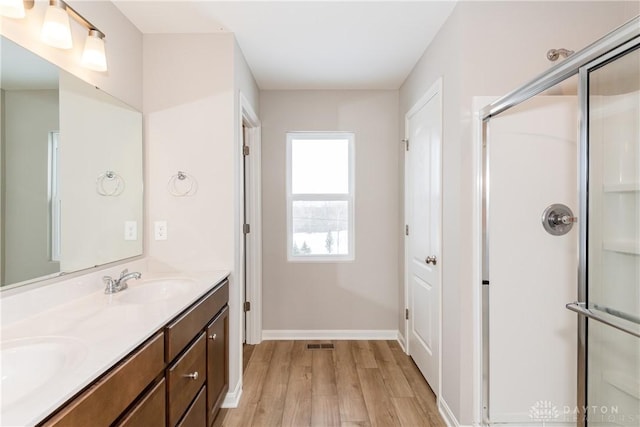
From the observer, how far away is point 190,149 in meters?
Result: 2.33

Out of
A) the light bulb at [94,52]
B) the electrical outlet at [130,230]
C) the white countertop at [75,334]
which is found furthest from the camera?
the electrical outlet at [130,230]

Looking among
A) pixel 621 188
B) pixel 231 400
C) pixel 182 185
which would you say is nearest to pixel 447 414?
pixel 231 400

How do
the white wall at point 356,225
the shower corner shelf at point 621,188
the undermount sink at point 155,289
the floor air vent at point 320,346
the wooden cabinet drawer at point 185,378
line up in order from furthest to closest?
the white wall at point 356,225
the floor air vent at point 320,346
the undermount sink at point 155,289
the wooden cabinet drawer at point 185,378
the shower corner shelf at point 621,188

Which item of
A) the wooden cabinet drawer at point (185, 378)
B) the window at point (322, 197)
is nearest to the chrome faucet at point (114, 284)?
the wooden cabinet drawer at point (185, 378)

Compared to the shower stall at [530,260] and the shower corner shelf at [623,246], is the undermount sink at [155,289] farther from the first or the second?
the shower corner shelf at [623,246]

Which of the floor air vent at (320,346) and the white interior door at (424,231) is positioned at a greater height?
the white interior door at (424,231)

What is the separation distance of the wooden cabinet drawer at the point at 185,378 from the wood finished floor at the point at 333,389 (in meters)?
0.64

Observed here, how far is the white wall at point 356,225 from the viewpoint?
350cm

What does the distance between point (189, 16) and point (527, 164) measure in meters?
2.13

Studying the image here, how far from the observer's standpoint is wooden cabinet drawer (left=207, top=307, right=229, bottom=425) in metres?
1.91

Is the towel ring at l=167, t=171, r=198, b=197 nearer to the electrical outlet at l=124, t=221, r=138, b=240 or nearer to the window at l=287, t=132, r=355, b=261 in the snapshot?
the electrical outlet at l=124, t=221, r=138, b=240

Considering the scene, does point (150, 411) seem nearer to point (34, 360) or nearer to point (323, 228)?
point (34, 360)

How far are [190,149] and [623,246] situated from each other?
2268 mm

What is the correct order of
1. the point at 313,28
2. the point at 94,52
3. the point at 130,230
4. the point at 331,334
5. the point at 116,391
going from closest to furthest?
1. the point at 116,391
2. the point at 94,52
3. the point at 130,230
4. the point at 313,28
5. the point at 331,334
